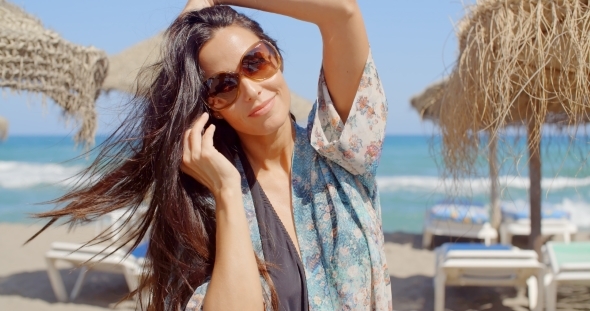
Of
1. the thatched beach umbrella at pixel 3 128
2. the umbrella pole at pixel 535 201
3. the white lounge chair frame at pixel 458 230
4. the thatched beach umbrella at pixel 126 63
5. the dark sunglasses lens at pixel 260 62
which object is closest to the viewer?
the dark sunglasses lens at pixel 260 62

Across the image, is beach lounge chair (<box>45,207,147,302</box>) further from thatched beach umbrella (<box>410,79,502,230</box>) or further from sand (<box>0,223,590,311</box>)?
thatched beach umbrella (<box>410,79,502,230</box>)

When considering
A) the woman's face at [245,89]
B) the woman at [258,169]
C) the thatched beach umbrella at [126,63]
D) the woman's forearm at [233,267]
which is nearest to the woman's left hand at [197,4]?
the woman at [258,169]

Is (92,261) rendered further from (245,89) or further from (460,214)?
(460,214)

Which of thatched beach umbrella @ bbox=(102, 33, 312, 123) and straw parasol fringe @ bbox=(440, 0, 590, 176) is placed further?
thatched beach umbrella @ bbox=(102, 33, 312, 123)

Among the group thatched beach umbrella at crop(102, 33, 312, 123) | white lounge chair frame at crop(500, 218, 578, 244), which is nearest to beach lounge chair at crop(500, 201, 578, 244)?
A: white lounge chair frame at crop(500, 218, 578, 244)

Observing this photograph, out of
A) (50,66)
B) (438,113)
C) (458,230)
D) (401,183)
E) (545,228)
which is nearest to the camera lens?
(50,66)

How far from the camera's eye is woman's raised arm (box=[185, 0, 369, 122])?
4.17 ft

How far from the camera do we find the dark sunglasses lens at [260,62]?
4.47ft

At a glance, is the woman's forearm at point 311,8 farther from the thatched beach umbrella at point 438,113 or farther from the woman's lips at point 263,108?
the thatched beach umbrella at point 438,113

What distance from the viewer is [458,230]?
7.66m

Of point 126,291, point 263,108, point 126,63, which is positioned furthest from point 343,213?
point 126,63

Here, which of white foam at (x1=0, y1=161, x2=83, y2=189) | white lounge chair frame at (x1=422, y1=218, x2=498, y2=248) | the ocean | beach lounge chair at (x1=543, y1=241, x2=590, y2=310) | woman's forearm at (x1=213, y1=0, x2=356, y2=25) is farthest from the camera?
white foam at (x1=0, y1=161, x2=83, y2=189)

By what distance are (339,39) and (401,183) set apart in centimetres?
2110

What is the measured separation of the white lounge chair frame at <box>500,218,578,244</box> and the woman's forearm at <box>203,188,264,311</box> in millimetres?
6689
